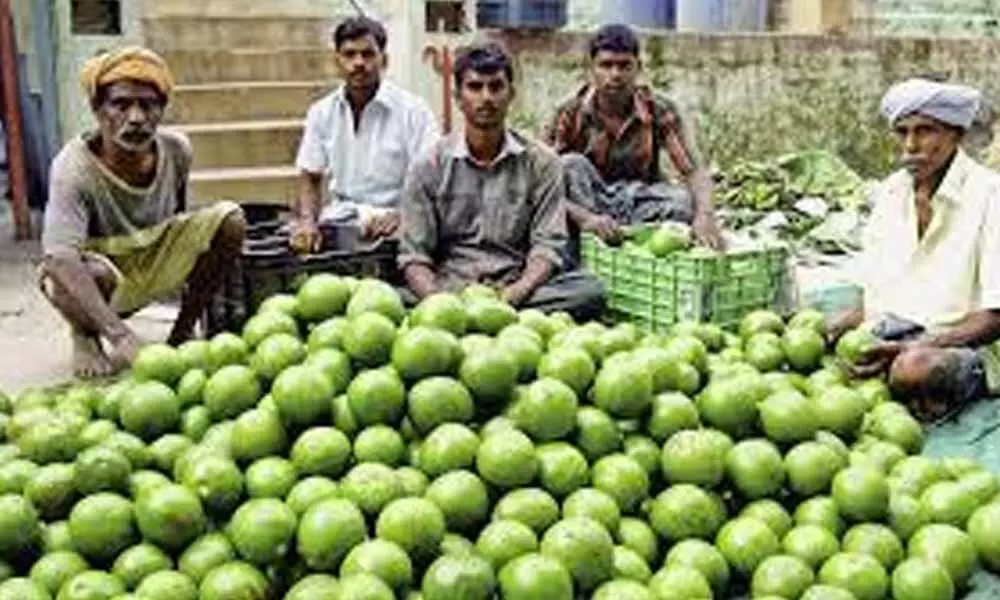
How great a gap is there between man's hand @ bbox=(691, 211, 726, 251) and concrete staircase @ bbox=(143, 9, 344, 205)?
2.84m

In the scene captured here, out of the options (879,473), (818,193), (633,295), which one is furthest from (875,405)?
(818,193)

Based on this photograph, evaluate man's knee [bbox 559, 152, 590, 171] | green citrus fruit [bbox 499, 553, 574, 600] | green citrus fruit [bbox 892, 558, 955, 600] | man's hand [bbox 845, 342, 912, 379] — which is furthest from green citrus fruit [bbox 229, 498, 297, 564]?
man's knee [bbox 559, 152, 590, 171]

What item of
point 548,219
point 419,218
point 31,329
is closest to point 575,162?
point 548,219

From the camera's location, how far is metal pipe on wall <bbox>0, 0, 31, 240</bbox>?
795 centimetres

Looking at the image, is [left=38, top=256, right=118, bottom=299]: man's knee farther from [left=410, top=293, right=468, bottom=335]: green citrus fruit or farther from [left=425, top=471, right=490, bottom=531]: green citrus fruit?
[left=425, top=471, right=490, bottom=531]: green citrus fruit

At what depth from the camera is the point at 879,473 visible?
314 centimetres

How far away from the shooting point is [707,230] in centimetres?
621

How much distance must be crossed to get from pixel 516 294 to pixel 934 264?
1.62 m

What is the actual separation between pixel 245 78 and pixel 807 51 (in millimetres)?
4259

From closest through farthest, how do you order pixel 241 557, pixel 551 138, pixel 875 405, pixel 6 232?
1. pixel 241 557
2. pixel 875 405
3. pixel 551 138
4. pixel 6 232

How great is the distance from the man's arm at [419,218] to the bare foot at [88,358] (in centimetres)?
128

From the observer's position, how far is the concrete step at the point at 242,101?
857 cm

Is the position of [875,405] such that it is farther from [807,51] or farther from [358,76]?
[807,51]

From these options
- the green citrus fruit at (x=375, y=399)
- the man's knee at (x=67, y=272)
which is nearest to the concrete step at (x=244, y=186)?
the man's knee at (x=67, y=272)
